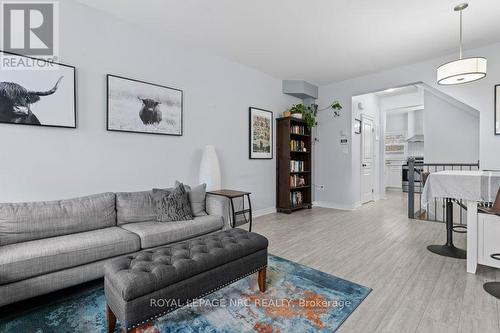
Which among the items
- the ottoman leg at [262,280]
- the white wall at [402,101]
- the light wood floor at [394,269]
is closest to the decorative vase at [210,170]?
the light wood floor at [394,269]

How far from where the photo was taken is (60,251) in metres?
1.78

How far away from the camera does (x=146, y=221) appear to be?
259cm

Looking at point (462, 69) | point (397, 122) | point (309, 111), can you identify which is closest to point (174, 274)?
point (462, 69)

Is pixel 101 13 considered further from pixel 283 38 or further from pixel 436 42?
pixel 436 42

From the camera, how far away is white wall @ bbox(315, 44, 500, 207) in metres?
3.63

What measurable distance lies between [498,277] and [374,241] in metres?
1.18

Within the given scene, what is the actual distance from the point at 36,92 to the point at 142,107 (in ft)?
3.26

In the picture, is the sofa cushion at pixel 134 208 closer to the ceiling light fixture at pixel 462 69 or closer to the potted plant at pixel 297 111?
the potted plant at pixel 297 111

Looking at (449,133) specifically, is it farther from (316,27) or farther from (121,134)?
(121,134)

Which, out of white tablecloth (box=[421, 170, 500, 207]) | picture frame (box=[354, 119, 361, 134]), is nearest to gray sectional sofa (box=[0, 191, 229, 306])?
white tablecloth (box=[421, 170, 500, 207])

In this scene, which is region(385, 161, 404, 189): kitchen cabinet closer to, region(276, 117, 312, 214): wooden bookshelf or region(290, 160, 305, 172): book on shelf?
region(276, 117, 312, 214): wooden bookshelf

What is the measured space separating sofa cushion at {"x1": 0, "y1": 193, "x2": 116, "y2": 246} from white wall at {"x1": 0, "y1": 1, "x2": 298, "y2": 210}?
35 centimetres

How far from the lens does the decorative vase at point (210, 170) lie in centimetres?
344

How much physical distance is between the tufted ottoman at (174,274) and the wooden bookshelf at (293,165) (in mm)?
2994
